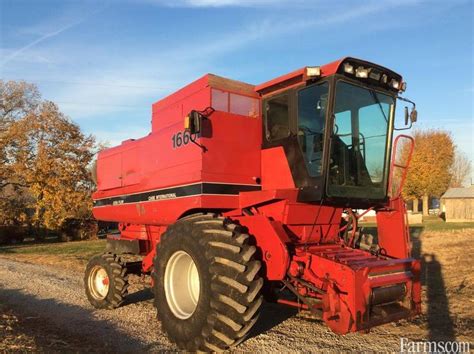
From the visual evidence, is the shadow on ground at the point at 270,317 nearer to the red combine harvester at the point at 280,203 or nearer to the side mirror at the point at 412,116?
the red combine harvester at the point at 280,203

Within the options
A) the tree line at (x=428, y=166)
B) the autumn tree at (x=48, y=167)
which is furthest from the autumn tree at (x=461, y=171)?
the autumn tree at (x=48, y=167)

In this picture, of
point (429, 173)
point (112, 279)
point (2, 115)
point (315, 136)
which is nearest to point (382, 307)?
point (315, 136)

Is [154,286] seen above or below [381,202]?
below

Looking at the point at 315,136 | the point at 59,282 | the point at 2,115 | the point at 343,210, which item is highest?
the point at 2,115

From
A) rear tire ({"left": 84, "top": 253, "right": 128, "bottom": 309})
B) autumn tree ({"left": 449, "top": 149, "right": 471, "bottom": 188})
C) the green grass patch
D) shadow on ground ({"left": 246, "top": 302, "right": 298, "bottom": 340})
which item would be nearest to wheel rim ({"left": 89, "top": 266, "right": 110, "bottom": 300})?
rear tire ({"left": 84, "top": 253, "right": 128, "bottom": 309})

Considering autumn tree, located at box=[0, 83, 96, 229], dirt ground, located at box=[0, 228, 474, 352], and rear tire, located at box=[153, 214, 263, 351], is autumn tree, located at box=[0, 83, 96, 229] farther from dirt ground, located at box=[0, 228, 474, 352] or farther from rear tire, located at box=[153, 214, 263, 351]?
rear tire, located at box=[153, 214, 263, 351]

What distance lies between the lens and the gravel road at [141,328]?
570 centimetres

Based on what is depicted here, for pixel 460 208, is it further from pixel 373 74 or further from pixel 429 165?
pixel 373 74

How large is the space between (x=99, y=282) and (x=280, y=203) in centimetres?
424

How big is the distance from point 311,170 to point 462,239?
1495 centimetres

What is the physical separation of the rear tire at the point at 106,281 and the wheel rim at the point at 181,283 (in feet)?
6.75

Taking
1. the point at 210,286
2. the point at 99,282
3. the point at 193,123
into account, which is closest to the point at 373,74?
the point at 193,123

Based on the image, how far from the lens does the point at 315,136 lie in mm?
5824

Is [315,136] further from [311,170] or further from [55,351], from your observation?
[55,351]
